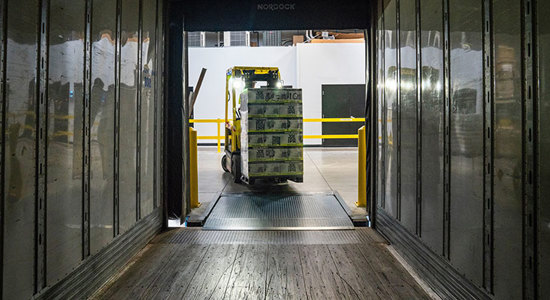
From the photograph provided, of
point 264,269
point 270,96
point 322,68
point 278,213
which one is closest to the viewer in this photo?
point 264,269

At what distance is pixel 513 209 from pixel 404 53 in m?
2.25

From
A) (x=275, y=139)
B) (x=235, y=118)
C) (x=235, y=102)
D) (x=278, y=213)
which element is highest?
(x=235, y=102)

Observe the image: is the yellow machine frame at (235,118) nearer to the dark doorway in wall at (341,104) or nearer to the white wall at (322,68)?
the white wall at (322,68)

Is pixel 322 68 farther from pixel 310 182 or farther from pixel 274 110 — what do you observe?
pixel 274 110

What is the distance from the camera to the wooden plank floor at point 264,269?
3137 mm

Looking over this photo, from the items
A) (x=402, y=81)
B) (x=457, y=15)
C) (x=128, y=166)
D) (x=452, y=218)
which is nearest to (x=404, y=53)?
(x=402, y=81)

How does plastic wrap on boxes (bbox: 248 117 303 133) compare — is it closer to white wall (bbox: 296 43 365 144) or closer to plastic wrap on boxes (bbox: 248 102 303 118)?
plastic wrap on boxes (bbox: 248 102 303 118)

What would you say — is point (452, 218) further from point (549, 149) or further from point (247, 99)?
point (247, 99)

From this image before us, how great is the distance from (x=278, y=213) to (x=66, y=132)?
12.3 feet

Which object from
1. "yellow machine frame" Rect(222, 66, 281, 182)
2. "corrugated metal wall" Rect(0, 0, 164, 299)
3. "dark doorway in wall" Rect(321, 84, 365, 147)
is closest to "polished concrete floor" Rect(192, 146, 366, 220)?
"yellow machine frame" Rect(222, 66, 281, 182)

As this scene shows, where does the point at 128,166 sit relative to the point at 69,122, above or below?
below

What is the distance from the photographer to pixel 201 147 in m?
17.3

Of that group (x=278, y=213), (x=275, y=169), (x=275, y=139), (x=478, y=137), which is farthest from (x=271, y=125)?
(x=478, y=137)

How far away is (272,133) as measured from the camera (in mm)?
7516
